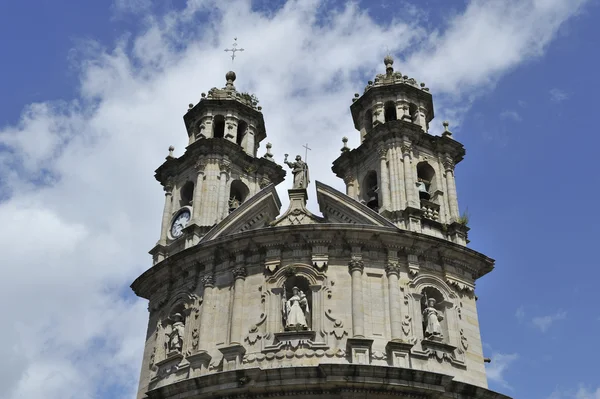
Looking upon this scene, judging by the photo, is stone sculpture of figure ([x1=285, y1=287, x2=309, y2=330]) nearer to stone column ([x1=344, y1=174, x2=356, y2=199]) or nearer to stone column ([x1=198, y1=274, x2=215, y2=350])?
stone column ([x1=198, y1=274, x2=215, y2=350])

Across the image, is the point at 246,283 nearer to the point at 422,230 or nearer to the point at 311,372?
the point at 311,372

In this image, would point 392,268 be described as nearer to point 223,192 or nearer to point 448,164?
point 448,164

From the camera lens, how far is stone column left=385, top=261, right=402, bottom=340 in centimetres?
2023

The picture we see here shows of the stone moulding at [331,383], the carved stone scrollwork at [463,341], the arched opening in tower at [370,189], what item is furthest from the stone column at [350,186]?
the stone moulding at [331,383]

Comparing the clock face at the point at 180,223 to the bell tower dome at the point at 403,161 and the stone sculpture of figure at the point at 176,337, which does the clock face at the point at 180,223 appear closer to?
the stone sculpture of figure at the point at 176,337

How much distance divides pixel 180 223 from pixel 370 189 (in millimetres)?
6568

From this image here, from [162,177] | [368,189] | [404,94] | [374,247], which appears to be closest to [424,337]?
[374,247]

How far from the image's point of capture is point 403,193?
2417 cm

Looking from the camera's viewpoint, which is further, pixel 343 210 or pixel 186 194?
pixel 186 194

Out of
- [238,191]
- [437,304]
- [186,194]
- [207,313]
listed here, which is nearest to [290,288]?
[207,313]

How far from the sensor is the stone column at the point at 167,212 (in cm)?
2628

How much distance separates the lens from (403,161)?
82.0 ft

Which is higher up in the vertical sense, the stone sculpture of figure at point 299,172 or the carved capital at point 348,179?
the carved capital at point 348,179

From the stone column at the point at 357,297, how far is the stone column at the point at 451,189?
4.66 metres
